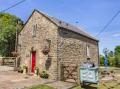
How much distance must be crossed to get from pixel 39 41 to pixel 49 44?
1.58 m

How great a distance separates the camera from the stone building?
18219 mm

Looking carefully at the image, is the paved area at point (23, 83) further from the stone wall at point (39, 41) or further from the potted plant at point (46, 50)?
the potted plant at point (46, 50)

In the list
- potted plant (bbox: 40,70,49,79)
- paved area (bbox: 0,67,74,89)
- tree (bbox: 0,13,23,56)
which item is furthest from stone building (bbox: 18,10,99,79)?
tree (bbox: 0,13,23,56)

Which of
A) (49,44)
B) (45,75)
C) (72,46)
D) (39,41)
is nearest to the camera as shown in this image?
(45,75)

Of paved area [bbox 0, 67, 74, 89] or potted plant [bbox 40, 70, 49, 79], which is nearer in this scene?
paved area [bbox 0, 67, 74, 89]

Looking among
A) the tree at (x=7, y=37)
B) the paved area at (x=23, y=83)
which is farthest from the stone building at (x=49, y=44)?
the tree at (x=7, y=37)

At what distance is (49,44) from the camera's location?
61.4 ft

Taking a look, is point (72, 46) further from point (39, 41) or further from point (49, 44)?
point (39, 41)

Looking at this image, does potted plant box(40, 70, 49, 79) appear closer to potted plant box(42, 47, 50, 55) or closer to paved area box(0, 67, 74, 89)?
paved area box(0, 67, 74, 89)

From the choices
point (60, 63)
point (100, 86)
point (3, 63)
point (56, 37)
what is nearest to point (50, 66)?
point (60, 63)

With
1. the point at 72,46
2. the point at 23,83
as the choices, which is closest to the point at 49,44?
the point at 72,46

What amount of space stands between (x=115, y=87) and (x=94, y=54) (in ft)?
35.3

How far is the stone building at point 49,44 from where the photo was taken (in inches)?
717

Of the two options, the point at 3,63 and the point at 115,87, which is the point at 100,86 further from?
the point at 3,63
